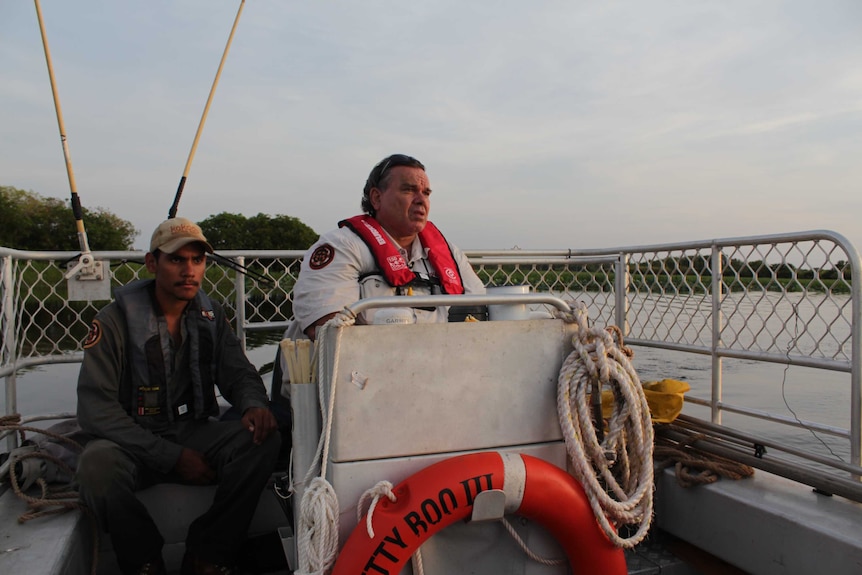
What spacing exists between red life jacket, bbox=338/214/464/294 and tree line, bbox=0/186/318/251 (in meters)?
25.1

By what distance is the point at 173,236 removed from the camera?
2002 millimetres

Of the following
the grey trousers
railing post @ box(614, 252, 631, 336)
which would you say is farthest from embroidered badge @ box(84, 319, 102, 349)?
railing post @ box(614, 252, 631, 336)

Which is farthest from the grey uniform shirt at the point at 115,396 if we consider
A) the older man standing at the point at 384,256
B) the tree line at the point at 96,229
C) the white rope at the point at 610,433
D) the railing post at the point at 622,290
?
the tree line at the point at 96,229

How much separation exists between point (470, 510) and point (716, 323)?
Answer: 181 centimetres

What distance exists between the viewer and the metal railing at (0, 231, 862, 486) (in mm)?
2281

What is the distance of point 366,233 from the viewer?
2.22m

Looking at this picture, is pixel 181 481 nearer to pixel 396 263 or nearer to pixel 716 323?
pixel 396 263

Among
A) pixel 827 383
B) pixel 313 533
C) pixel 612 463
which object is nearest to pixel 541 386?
pixel 612 463

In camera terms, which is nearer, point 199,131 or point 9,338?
point 9,338

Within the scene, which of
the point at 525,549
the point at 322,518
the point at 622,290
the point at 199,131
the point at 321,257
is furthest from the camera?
the point at 622,290

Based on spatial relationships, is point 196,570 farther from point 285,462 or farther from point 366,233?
point 366,233

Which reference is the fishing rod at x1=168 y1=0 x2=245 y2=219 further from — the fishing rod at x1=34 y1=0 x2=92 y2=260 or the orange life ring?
the orange life ring

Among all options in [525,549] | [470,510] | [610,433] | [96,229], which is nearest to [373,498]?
[470,510]

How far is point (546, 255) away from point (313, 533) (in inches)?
96.4
